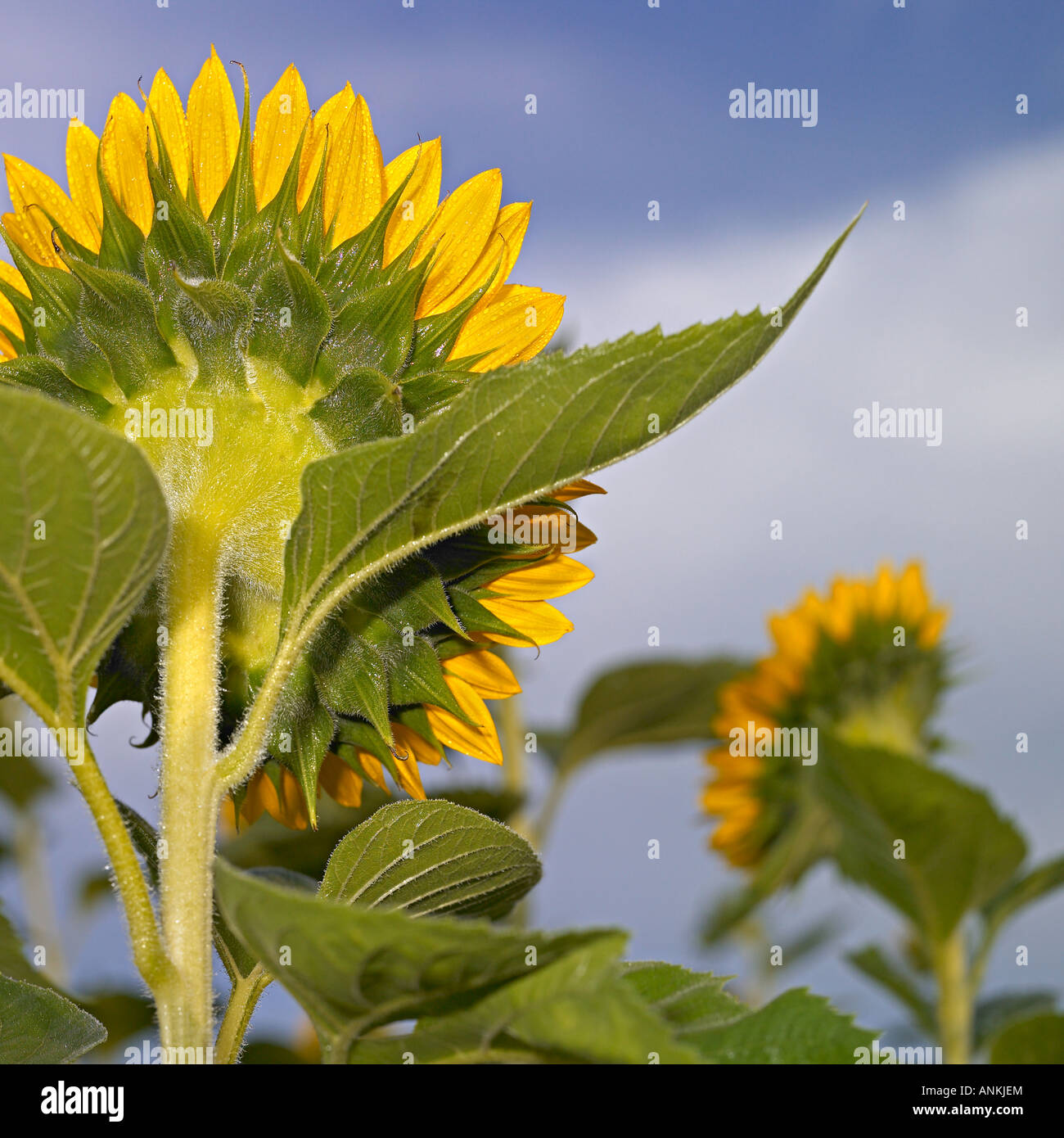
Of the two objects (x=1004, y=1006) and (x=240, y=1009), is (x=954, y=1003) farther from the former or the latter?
(x=240, y=1009)

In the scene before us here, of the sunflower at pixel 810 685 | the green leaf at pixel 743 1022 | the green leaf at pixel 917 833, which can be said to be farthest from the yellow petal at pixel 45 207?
the sunflower at pixel 810 685

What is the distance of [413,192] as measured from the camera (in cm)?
95

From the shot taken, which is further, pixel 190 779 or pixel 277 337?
pixel 277 337

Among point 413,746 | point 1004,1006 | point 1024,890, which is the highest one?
point 413,746

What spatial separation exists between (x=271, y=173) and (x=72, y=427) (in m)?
0.40

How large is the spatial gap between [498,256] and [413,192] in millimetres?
91

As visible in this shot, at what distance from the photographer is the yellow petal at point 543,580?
38.2 inches

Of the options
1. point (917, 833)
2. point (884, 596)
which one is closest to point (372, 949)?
point (917, 833)

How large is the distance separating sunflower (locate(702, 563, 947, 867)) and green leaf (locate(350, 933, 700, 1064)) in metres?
2.32

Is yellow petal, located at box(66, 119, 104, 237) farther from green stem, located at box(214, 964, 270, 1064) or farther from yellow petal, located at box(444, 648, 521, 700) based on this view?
green stem, located at box(214, 964, 270, 1064)

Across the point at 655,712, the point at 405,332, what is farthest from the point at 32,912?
the point at 405,332

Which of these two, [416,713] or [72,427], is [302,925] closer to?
[72,427]

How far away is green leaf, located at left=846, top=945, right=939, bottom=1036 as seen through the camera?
2.23m

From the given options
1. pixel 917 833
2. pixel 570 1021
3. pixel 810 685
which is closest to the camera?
pixel 570 1021
